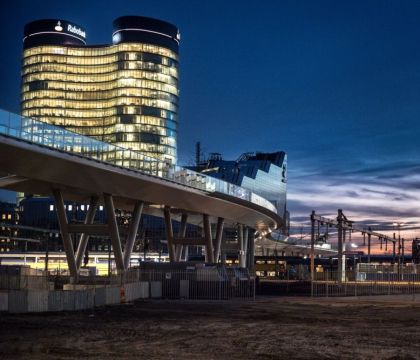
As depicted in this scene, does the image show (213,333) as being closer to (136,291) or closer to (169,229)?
(136,291)

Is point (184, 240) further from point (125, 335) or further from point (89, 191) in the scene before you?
point (125, 335)

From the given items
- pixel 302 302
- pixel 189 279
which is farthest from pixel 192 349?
pixel 189 279

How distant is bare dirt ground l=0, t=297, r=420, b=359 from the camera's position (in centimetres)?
1891

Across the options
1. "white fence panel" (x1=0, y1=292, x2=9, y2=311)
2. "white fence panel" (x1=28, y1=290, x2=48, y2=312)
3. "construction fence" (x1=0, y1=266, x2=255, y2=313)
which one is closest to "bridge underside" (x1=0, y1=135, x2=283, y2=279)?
"construction fence" (x1=0, y1=266, x2=255, y2=313)

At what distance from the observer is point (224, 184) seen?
71.9 m

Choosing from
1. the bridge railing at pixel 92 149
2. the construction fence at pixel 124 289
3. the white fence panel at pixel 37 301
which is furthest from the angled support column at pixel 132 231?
the white fence panel at pixel 37 301

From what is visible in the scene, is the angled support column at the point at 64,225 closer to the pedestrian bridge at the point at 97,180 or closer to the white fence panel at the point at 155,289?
the pedestrian bridge at the point at 97,180

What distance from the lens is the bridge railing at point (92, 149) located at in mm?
41406

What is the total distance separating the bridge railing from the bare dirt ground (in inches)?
488

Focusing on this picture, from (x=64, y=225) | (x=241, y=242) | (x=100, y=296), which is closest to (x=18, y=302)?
(x=100, y=296)

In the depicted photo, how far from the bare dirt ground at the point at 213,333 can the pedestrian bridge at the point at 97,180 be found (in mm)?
12670

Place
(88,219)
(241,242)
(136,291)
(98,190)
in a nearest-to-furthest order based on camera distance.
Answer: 1. (136,291)
2. (98,190)
3. (88,219)
4. (241,242)

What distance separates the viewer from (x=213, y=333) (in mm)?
23891

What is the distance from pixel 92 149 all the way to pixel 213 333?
27.3 meters
